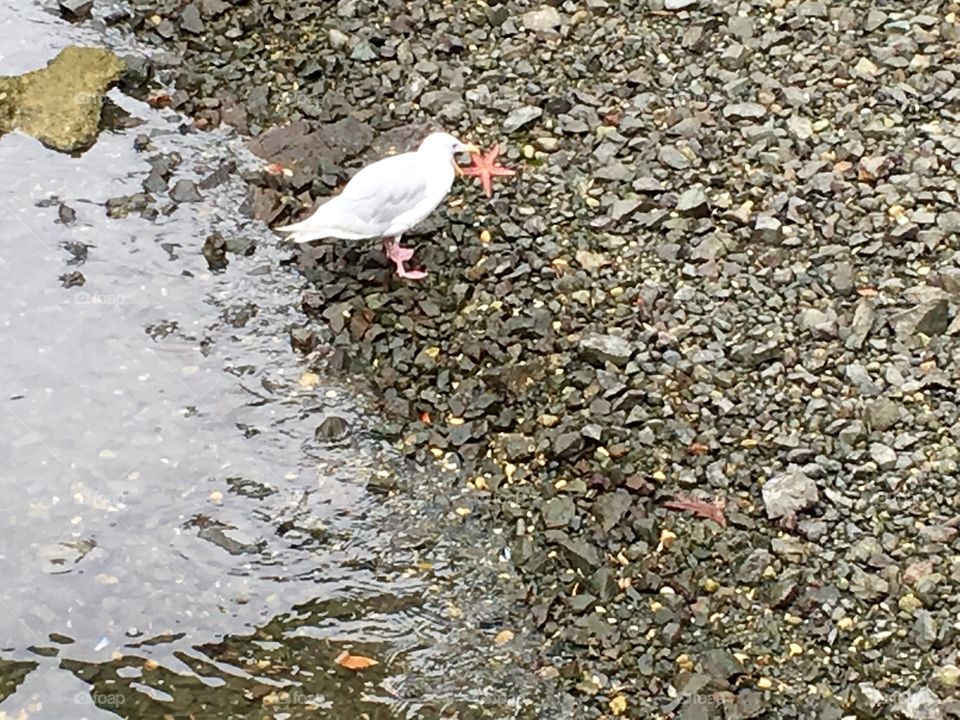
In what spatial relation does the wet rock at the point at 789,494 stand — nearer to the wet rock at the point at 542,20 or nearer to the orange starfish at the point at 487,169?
the orange starfish at the point at 487,169

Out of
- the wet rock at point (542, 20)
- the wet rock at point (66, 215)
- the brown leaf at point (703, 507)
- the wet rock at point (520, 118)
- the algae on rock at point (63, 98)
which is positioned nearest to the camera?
the brown leaf at point (703, 507)

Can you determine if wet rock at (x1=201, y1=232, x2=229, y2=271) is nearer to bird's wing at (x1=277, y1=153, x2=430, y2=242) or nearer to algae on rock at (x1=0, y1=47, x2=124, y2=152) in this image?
bird's wing at (x1=277, y1=153, x2=430, y2=242)

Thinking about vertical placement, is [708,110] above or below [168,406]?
above

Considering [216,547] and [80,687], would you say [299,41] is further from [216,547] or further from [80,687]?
[80,687]

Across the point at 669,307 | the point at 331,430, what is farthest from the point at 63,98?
the point at 669,307

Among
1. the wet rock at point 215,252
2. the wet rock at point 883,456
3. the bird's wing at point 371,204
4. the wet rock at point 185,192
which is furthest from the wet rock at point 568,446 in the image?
the wet rock at point 185,192

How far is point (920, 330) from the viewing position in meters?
4.97

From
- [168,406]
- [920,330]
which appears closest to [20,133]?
[168,406]

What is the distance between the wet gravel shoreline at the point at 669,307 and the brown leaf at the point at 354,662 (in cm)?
61

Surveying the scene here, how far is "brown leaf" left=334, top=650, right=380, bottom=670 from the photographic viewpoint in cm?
417

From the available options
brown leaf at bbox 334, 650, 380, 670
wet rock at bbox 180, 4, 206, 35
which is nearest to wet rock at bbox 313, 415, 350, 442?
brown leaf at bbox 334, 650, 380, 670

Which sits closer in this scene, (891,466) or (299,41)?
(891,466)

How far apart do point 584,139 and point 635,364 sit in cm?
146

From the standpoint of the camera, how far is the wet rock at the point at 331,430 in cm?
496
